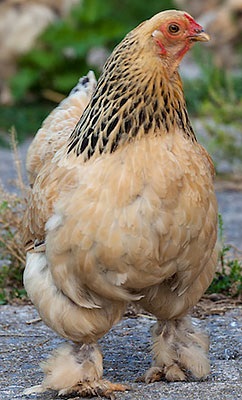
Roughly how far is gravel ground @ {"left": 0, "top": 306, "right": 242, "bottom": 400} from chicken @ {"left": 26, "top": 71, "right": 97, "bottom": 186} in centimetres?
97

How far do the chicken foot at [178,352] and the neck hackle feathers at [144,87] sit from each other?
3.68ft

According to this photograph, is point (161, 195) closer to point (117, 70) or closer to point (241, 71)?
point (117, 70)

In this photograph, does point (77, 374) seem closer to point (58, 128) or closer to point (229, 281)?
point (58, 128)

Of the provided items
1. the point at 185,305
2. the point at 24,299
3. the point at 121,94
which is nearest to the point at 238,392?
the point at 185,305

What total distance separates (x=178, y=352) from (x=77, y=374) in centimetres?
59

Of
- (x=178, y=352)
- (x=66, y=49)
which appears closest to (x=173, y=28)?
(x=178, y=352)

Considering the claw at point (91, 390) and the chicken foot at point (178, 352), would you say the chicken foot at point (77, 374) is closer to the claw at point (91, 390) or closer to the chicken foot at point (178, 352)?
the claw at point (91, 390)

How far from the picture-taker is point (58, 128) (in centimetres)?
562

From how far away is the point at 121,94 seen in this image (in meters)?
4.28

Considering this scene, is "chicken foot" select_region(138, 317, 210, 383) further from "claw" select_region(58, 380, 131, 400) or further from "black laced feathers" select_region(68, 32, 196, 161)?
"black laced feathers" select_region(68, 32, 196, 161)

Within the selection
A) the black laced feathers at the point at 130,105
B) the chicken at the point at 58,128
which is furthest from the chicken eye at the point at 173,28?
the chicken at the point at 58,128

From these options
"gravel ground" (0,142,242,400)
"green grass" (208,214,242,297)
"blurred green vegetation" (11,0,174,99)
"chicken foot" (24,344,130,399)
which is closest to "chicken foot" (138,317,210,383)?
"gravel ground" (0,142,242,400)

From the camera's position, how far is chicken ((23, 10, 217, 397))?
13.5 ft

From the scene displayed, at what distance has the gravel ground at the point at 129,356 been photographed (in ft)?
14.9
